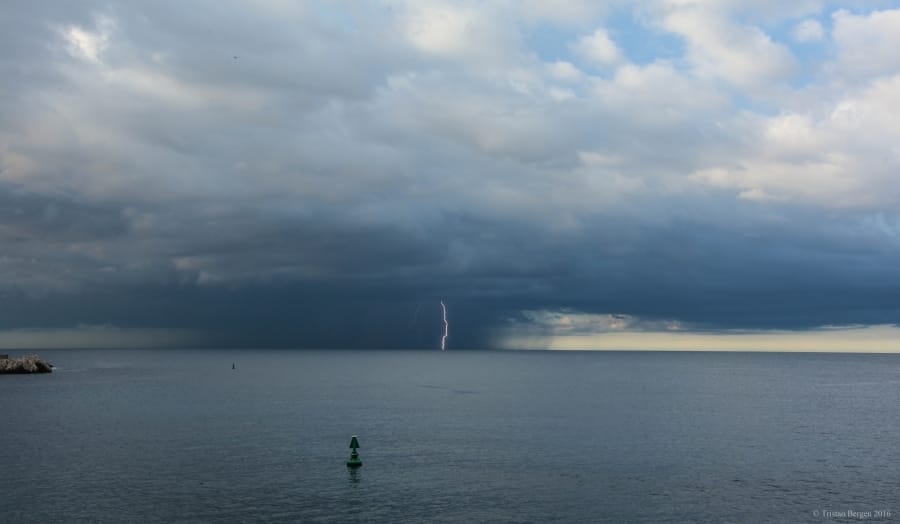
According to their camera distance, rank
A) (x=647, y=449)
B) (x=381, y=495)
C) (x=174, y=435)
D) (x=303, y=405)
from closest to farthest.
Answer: (x=381, y=495) → (x=647, y=449) → (x=174, y=435) → (x=303, y=405)

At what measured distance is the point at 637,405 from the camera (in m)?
136

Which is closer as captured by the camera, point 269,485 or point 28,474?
point 269,485

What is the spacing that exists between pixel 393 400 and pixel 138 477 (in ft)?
281

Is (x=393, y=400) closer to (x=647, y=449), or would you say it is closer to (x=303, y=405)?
(x=303, y=405)

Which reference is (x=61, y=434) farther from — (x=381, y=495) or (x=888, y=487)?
(x=888, y=487)

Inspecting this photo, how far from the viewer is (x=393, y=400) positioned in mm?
143125

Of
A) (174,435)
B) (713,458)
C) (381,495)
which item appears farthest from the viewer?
(174,435)

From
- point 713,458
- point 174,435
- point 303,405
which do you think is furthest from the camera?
point 303,405

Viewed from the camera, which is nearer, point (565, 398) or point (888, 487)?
point (888, 487)

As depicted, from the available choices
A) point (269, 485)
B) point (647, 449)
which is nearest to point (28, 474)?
point (269, 485)

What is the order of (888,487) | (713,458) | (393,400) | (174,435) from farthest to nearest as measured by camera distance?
(393,400) < (174,435) < (713,458) < (888,487)

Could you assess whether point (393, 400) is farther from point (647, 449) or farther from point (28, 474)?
point (28, 474)

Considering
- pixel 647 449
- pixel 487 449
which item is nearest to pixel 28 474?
pixel 487 449

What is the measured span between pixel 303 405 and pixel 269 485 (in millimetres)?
76311
